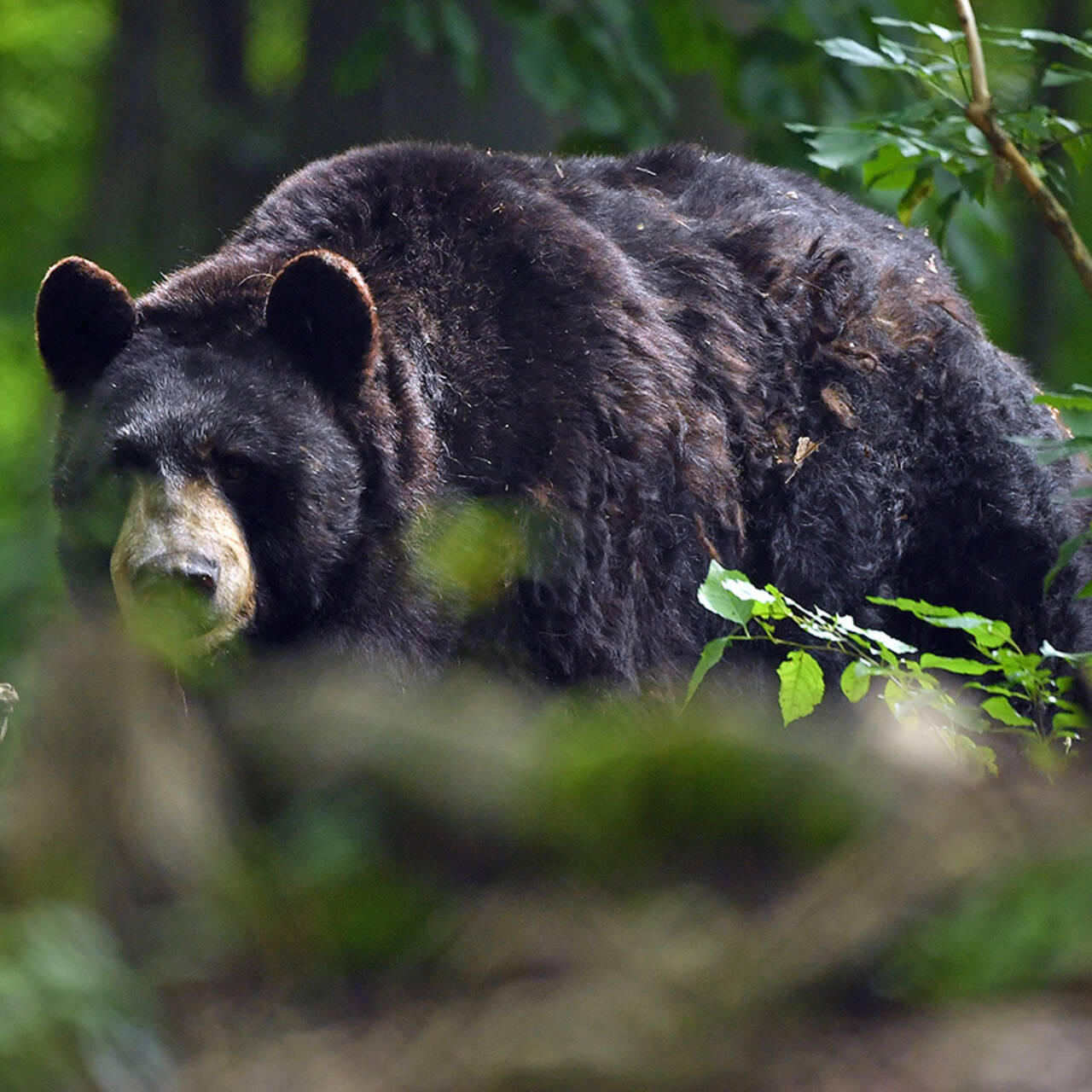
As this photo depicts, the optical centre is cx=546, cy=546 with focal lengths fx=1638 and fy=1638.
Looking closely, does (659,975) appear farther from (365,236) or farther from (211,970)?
(365,236)

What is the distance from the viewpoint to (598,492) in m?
5.05

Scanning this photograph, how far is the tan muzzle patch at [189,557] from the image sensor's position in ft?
14.6

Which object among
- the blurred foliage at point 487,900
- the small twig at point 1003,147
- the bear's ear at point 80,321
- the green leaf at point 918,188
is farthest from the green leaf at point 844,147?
the blurred foliage at point 487,900

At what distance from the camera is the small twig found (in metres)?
4.05

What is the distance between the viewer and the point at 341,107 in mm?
9445

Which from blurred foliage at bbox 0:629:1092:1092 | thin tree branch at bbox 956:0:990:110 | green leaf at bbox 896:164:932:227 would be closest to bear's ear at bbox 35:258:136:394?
green leaf at bbox 896:164:932:227

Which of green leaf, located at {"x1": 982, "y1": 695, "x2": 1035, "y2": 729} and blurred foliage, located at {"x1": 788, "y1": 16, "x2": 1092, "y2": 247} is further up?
blurred foliage, located at {"x1": 788, "y1": 16, "x2": 1092, "y2": 247}

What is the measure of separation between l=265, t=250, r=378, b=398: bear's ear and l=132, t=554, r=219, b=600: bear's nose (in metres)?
0.83

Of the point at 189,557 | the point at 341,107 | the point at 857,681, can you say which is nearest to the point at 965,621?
the point at 857,681

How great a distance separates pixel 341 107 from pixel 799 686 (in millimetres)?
6603

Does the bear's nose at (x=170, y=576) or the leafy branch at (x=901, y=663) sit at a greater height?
the leafy branch at (x=901, y=663)

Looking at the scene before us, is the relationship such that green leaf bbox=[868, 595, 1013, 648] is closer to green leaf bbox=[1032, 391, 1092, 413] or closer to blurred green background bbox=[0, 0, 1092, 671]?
green leaf bbox=[1032, 391, 1092, 413]

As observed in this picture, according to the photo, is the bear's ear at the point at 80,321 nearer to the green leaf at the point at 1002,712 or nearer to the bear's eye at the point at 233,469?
the bear's eye at the point at 233,469

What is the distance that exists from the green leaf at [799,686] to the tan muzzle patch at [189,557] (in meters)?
1.56
